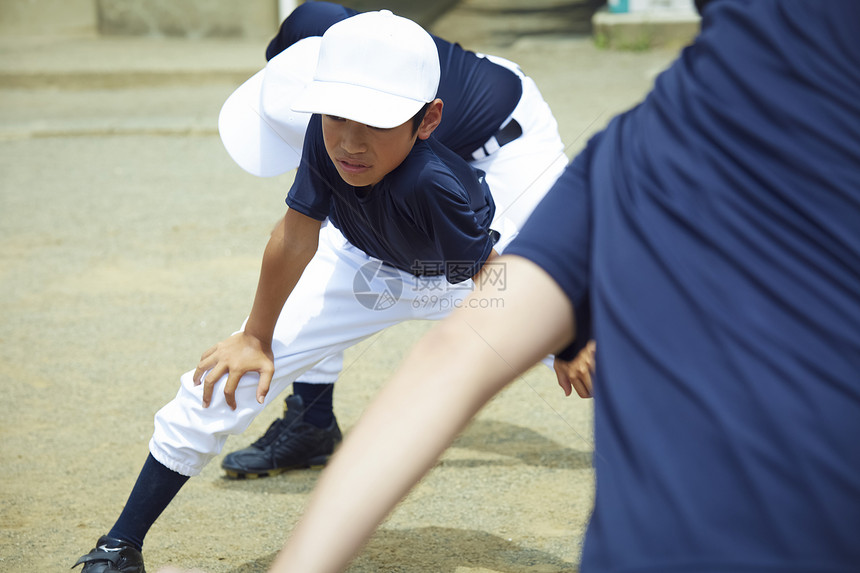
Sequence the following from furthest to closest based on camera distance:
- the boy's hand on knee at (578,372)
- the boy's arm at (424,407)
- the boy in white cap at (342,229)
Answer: the boy in white cap at (342,229) < the boy's hand on knee at (578,372) < the boy's arm at (424,407)

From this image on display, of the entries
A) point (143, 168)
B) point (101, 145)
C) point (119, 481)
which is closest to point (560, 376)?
point (119, 481)

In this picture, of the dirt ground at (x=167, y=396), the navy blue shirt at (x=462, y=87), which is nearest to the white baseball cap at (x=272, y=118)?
the navy blue shirt at (x=462, y=87)

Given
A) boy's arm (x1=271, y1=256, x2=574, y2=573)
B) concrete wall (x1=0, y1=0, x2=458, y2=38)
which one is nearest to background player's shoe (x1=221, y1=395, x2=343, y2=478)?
boy's arm (x1=271, y1=256, x2=574, y2=573)

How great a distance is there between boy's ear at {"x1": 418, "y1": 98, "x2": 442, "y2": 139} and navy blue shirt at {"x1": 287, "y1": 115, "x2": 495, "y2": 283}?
26 millimetres

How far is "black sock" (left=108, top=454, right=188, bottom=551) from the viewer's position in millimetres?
1938

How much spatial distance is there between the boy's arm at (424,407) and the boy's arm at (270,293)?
109 centimetres

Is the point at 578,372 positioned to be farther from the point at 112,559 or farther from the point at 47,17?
the point at 47,17

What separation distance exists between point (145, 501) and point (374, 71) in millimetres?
993

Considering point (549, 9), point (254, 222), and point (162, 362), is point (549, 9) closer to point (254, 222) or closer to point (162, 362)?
point (254, 222)

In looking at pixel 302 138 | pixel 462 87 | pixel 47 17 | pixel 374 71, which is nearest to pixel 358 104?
pixel 374 71

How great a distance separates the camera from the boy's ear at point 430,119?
76.3 inches

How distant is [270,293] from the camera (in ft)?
6.42

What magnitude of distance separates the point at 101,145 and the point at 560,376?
5503mm

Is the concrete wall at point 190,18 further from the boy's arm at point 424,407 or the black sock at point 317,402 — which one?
the boy's arm at point 424,407
